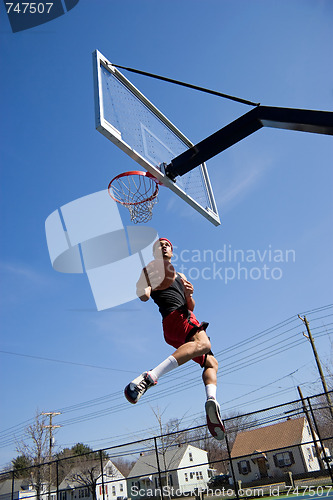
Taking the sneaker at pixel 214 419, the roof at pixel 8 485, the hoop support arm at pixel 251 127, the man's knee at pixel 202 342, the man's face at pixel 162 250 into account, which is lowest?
the roof at pixel 8 485

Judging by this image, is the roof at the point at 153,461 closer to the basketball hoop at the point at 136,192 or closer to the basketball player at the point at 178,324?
the basketball hoop at the point at 136,192

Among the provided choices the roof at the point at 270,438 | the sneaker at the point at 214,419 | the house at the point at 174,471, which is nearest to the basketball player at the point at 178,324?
the sneaker at the point at 214,419

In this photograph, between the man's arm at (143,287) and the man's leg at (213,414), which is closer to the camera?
the man's leg at (213,414)

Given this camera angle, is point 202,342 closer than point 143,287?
Yes

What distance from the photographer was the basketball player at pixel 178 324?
305 cm

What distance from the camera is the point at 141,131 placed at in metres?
5.33

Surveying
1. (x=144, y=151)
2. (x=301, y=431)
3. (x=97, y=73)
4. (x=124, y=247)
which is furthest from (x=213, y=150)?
(x=301, y=431)

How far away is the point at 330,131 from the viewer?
14.3 feet

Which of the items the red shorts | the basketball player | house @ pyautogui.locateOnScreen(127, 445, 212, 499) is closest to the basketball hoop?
the basketball player

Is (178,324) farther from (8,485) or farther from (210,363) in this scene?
(8,485)

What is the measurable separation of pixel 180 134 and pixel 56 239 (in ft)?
14.2

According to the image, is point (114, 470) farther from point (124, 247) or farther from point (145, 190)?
point (145, 190)

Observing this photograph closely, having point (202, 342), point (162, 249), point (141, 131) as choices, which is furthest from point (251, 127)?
point (202, 342)

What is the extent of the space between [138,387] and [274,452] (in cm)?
2419
